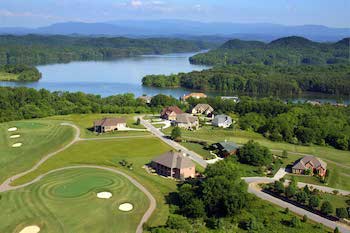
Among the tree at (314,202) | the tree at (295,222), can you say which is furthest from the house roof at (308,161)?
the tree at (295,222)

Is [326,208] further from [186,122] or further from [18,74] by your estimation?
[18,74]

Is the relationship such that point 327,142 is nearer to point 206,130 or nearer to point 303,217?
point 206,130

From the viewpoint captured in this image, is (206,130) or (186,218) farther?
(206,130)

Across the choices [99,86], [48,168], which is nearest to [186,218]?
[48,168]

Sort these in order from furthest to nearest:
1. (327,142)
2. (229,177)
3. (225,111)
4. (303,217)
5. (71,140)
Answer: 1. (225,111)
2. (327,142)
3. (71,140)
4. (229,177)
5. (303,217)

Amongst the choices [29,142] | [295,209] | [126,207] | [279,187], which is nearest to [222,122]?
[279,187]

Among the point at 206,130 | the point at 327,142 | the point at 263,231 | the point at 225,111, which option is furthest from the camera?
the point at 225,111

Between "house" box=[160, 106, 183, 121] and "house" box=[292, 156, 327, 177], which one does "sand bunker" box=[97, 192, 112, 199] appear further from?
"house" box=[160, 106, 183, 121]
